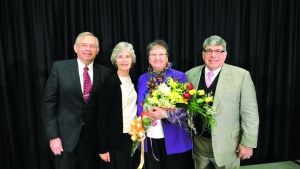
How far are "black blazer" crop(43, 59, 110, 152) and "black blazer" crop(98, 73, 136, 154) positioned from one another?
0.20 meters

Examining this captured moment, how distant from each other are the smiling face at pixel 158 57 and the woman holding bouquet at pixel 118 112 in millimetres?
213

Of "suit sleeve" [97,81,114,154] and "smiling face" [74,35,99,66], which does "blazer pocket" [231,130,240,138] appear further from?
"smiling face" [74,35,99,66]

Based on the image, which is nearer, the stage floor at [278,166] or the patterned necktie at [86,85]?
the patterned necktie at [86,85]

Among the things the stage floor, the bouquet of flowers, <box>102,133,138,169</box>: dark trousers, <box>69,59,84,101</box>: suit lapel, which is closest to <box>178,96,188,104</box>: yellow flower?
the bouquet of flowers

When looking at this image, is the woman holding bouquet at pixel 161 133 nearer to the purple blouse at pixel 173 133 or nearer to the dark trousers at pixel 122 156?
the purple blouse at pixel 173 133

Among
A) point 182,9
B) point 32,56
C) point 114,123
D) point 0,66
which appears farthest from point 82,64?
point 182,9

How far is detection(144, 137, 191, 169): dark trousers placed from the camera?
245 cm

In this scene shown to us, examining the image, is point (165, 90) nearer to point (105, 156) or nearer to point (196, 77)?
point (196, 77)

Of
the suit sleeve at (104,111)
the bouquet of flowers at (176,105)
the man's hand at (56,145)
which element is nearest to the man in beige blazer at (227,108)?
the bouquet of flowers at (176,105)

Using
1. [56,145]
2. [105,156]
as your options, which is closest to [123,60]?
[105,156]

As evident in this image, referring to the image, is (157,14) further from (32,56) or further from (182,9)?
(32,56)

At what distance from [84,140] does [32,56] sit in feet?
4.16

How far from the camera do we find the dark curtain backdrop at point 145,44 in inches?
118

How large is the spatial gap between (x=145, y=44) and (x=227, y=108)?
1391 millimetres
